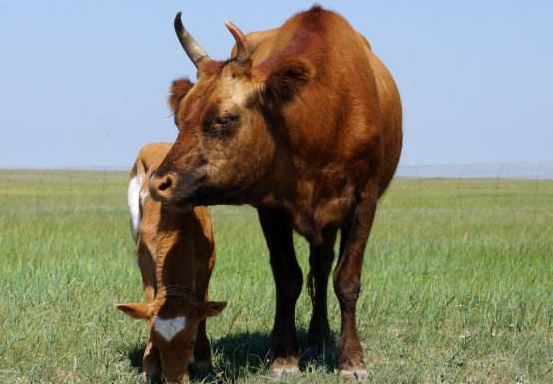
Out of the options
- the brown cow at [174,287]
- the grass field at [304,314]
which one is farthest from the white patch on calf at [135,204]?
the grass field at [304,314]

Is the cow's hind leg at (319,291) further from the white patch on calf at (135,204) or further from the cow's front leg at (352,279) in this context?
the white patch on calf at (135,204)

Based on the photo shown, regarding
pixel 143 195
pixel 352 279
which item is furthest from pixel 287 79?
pixel 143 195

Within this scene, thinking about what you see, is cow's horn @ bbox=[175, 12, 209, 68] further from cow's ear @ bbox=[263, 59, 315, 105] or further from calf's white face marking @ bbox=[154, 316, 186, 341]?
calf's white face marking @ bbox=[154, 316, 186, 341]

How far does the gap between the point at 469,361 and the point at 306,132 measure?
2244mm

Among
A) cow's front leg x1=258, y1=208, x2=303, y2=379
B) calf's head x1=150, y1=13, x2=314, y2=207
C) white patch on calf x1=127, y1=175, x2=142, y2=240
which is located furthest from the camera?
white patch on calf x1=127, y1=175, x2=142, y2=240

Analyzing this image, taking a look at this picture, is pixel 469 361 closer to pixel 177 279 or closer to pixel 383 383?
pixel 383 383

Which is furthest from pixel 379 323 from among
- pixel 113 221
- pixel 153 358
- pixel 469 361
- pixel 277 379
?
pixel 113 221

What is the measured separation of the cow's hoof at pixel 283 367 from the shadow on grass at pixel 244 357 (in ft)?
0.24

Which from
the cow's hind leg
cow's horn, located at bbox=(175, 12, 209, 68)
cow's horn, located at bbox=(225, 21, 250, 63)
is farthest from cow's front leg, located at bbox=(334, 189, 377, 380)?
cow's horn, located at bbox=(175, 12, 209, 68)

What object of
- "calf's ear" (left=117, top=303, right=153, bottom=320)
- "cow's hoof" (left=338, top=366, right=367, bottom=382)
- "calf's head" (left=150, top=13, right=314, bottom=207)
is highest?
"calf's head" (left=150, top=13, right=314, bottom=207)

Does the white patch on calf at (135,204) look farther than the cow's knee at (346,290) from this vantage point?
Yes

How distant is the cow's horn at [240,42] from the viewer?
526 centimetres

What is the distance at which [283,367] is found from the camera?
631 centimetres

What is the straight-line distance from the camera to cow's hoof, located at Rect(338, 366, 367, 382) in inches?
234
